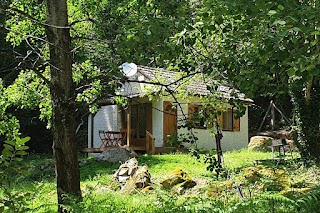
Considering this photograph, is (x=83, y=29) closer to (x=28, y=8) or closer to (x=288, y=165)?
(x=28, y=8)

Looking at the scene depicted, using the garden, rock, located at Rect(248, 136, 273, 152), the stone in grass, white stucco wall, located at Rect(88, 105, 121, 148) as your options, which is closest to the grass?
the garden

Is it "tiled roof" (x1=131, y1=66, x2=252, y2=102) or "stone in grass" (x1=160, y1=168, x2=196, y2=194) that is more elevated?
"tiled roof" (x1=131, y1=66, x2=252, y2=102)

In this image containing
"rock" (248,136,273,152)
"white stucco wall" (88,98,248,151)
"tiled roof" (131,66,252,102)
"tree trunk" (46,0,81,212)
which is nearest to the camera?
"tree trunk" (46,0,81,212)

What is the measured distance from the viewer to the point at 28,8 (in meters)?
7.29

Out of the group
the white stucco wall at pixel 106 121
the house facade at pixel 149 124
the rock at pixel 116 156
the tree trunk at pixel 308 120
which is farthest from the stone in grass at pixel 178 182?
the white stucco wall at pixel 106 121

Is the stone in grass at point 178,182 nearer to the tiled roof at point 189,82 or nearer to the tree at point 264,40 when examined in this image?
the tiled roof at point 189,82

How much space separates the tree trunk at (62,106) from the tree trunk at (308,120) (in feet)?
34.7

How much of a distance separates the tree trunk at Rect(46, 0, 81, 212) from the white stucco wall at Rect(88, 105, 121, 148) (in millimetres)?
17671

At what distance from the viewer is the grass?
5.29m

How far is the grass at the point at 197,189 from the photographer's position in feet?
17.4

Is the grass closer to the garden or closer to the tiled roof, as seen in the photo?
the garden

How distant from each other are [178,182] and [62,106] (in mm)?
6309

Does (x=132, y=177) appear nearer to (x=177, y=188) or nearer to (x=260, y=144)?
(x=177, y=188)

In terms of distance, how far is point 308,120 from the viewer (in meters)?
14.1
